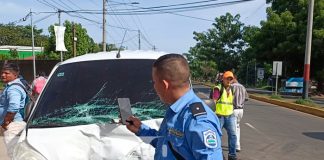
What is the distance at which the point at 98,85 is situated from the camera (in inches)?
165

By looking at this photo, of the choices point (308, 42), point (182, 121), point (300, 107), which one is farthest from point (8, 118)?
point (308, 42)

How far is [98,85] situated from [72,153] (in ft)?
3.69

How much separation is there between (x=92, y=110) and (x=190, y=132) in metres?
2.05

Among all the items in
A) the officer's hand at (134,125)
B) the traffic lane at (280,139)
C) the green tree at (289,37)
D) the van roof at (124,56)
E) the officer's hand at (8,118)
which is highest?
the green tree at (289,37)

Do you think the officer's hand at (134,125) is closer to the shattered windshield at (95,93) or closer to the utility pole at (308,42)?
the shattered windshield at (95,93)

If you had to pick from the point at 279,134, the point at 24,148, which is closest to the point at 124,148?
the point at 24,148

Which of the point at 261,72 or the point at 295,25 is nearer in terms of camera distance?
the point at 295,25

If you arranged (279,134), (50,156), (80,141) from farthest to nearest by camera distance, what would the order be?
(279,134) → (80,141) → (50,156)

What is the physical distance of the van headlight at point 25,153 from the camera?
3057 millimetres

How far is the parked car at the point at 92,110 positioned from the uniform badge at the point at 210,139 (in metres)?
1.25

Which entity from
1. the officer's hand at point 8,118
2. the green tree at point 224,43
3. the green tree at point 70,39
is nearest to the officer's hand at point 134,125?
the officer's hand at point 8,118

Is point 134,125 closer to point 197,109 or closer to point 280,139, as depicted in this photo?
point 197,109

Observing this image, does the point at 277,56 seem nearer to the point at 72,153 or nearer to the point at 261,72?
the point at 261,72

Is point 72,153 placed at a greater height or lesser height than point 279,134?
greater
